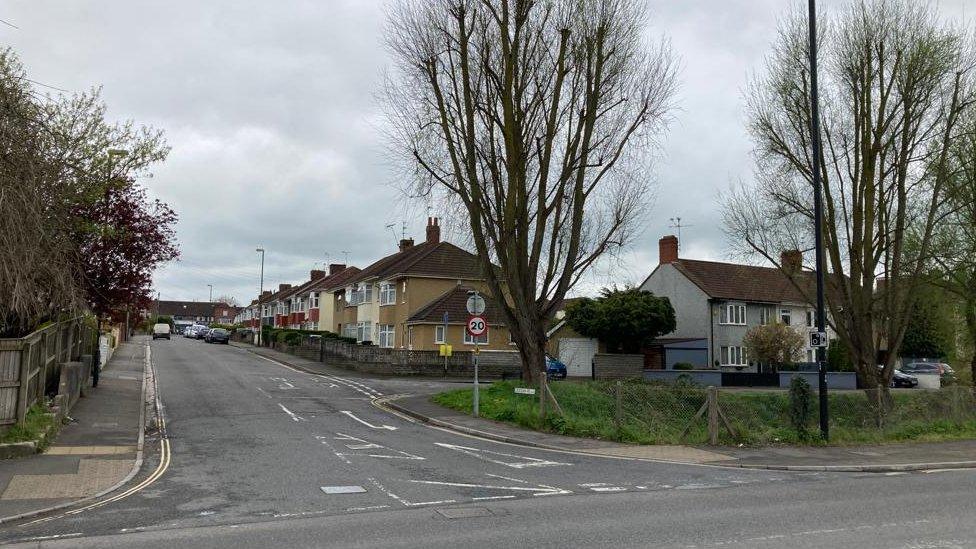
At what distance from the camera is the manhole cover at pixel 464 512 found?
921 cm

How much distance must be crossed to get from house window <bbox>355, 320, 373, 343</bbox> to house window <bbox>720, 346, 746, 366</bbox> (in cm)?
2581

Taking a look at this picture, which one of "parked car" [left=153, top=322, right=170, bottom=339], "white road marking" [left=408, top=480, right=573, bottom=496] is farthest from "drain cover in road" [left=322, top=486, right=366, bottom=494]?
"parked car" [left=153, top=322, right=170, bottom=339]

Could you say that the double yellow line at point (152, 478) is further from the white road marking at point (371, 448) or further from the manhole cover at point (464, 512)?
the manhole cover at point (464, 512)

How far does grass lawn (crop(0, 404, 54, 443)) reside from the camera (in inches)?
Answer: 524

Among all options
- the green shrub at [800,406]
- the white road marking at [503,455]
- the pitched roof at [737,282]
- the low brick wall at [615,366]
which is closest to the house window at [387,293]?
the low brick wall at [615,366]

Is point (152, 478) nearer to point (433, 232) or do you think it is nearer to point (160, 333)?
point (433, 232)

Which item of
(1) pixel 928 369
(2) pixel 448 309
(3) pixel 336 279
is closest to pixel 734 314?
(1) pixel 928 369

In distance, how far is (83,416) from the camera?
60.4 ft

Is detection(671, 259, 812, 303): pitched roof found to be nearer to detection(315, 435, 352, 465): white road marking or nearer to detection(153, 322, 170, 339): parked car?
detection(315, 435, 352, 465): white road marking

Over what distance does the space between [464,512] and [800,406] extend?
11.6 m

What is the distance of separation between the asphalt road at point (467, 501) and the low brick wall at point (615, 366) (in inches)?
1044

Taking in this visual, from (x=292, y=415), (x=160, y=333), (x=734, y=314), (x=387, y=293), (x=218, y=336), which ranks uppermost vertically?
(x=387, y=293)

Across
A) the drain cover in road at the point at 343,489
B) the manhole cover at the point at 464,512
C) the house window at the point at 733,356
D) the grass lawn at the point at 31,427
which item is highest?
the house window at the point at 733,356

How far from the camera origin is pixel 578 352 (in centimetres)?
4844
